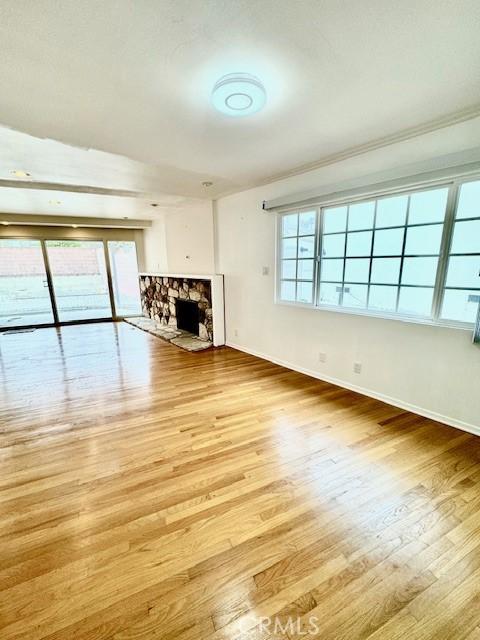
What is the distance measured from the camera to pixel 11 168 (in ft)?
9.96

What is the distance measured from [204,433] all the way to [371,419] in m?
1.48

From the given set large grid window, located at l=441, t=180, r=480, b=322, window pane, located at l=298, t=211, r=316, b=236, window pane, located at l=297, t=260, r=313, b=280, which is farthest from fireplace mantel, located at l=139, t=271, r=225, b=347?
large grid window, located at l=441, t=180, r=480, b=322

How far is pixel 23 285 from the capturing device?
20.2ft

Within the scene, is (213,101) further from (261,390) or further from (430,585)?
(430,585)

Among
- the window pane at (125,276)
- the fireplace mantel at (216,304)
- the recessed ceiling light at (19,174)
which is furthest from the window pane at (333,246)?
the window pane at (125,276)

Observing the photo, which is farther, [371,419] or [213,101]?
[371,419]

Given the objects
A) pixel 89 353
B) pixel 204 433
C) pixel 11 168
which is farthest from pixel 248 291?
pixel 11 168

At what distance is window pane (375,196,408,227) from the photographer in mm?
2439

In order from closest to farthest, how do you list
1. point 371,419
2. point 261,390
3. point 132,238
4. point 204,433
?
1. point 204,433
2. point 371,419
3. point 261,390
4. point 132,238

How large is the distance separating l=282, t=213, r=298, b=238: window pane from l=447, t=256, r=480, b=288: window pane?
1719mm

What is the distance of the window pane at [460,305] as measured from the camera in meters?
2.12

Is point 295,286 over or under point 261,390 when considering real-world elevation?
over

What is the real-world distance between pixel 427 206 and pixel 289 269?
1.60 m

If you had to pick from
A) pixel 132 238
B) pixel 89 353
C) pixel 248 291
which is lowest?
pixel 89 353
